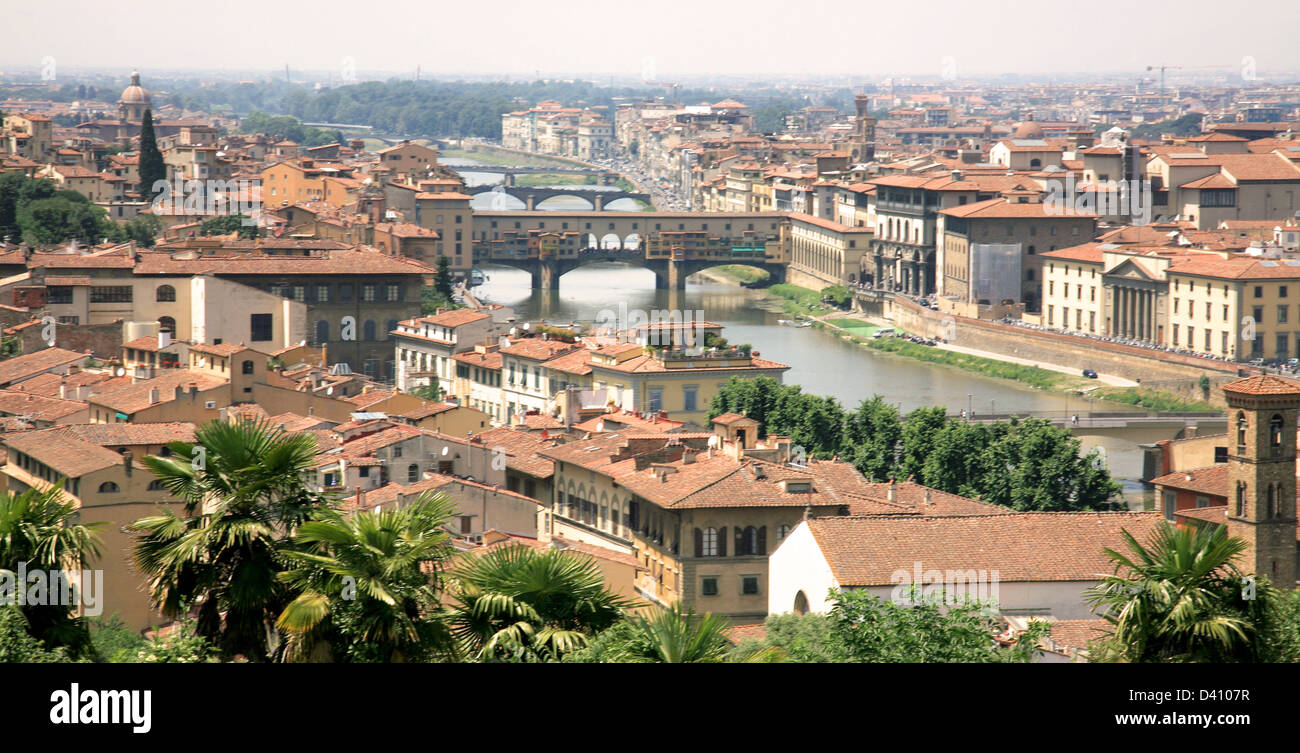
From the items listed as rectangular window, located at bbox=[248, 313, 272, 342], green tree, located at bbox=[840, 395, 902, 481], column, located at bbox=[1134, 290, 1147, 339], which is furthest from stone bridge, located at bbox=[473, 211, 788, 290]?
green tree, located at bbox=[840, 395, 902, 481]

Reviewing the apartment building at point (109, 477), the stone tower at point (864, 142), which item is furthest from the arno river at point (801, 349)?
the stone tower at point (864, 142)

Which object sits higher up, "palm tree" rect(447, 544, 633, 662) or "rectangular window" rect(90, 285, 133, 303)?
"palm tree" rect(447, 544, 633, 662)

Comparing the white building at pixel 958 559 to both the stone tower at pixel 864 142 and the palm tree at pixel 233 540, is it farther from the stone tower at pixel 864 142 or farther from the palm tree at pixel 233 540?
the stone tower at pixel 864 142

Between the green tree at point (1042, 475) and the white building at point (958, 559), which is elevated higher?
the white building at point (958, 559)

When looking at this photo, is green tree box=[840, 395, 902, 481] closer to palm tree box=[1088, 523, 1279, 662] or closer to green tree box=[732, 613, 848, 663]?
green tree box=[732, 613, 848, 663]

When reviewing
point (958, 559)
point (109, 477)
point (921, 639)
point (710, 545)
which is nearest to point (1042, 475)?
point (710, 545)

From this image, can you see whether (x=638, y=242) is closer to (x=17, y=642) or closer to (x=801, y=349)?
(x=801, y=349)
